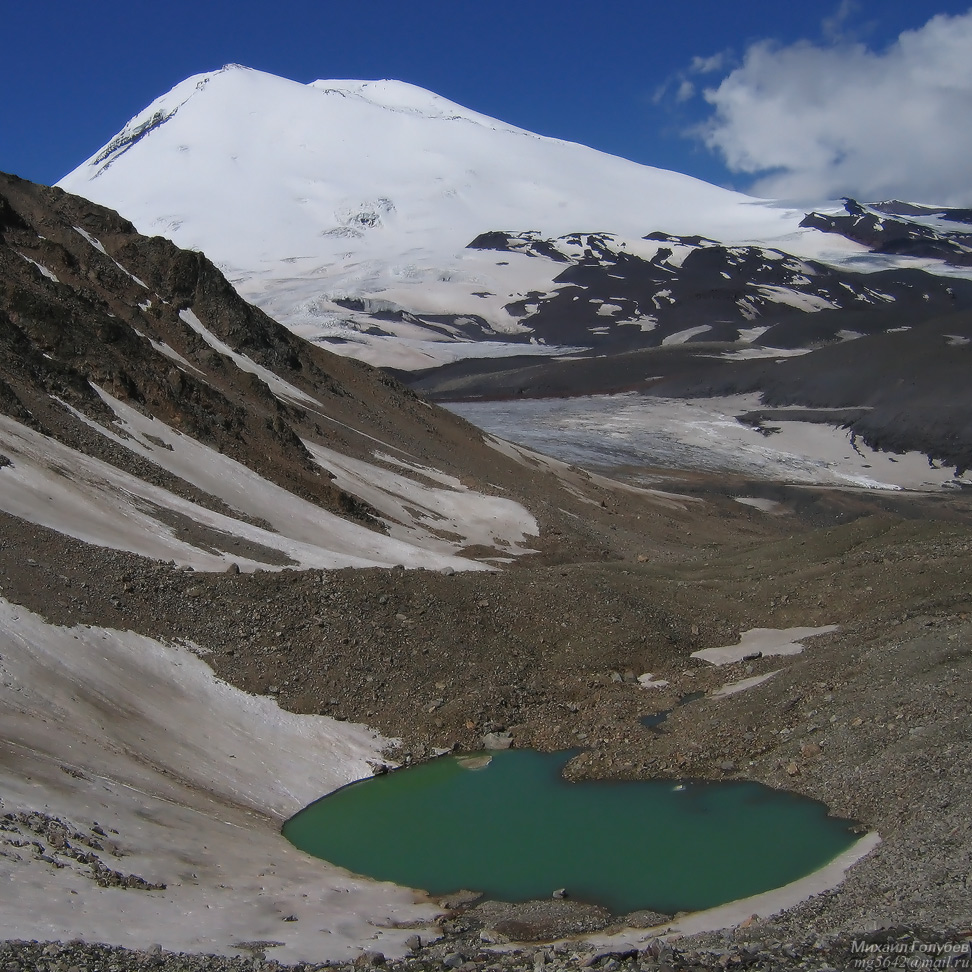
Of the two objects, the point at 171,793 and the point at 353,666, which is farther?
the point at 353,666

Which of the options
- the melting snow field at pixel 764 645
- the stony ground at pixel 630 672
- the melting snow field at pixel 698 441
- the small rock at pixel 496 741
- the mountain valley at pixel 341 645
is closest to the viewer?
the mountain valley at pixel 341 645

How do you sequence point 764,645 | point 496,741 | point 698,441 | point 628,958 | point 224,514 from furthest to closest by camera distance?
point 698,441 < point 224,514 < point 764,645 < point 496,741 < point 628,958

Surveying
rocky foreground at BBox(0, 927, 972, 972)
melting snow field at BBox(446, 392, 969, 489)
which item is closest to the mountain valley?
rocky foreground at BBox(0, 927, 972, 972)

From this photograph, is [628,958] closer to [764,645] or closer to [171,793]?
[171,793]

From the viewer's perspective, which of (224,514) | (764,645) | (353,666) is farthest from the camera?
(224,514)

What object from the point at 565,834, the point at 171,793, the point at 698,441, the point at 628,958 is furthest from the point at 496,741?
the point at 698,441

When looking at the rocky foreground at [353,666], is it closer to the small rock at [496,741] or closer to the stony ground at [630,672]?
the stony ground at [630,672]

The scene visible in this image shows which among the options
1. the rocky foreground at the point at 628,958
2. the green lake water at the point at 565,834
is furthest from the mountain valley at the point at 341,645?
the green lake water at the point at 565,834
